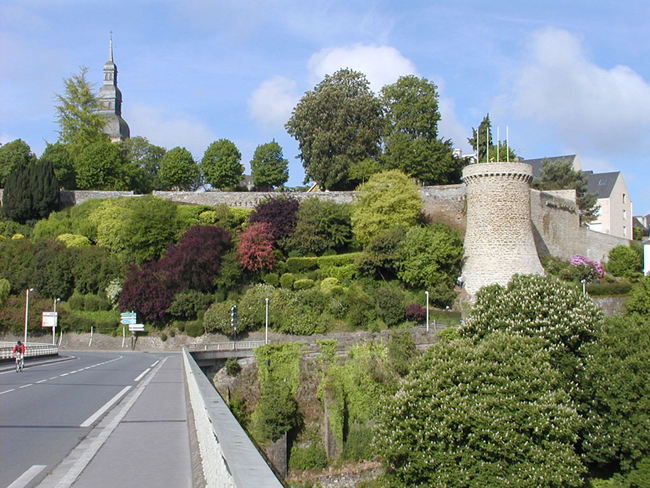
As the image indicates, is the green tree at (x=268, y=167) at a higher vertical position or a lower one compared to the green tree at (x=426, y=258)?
higher

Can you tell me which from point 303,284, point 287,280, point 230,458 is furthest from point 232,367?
point 230,458

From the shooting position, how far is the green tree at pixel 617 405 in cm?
2075

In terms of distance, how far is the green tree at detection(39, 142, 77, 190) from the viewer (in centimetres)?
5725

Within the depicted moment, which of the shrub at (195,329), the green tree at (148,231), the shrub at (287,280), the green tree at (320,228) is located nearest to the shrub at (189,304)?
the shrub at (195,329)

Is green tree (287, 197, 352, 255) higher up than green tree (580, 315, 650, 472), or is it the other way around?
green tree (287, 197, 352, 255)

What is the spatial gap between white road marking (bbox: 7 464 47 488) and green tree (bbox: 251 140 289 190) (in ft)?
206

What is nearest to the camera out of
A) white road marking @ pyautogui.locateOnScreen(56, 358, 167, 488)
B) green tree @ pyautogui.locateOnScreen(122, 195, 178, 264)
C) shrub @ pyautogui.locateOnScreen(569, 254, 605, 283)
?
white road marking @ pyautogui.locateOnScreen(56, 358, 167, 488)

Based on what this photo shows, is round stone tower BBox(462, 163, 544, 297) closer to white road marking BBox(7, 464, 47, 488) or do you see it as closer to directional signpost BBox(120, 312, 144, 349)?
directional signpost BBox(120, 312, 144, 349)

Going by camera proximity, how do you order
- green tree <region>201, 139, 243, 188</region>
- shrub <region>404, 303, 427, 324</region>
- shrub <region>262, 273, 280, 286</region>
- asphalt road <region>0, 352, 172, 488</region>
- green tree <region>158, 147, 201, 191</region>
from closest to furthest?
asphalt road <region>0, 352, 172, 488</region>, shrub <region>404, 303, 427, 324</region>, shrub <region>262, 273, 280, 286</region>, green tree <region>201, 139, 243, 188</region>, green tree <region>158, 147, 201, 191</region>

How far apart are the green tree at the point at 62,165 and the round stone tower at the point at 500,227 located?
1452 inches

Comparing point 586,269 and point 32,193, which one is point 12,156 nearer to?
point 32,193

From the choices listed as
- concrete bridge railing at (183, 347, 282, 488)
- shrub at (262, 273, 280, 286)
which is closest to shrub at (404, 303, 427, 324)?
shrub at (262, 273, 280, 286)

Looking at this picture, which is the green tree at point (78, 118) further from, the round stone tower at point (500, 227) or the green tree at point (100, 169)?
the round stone tower at point (500, 227)

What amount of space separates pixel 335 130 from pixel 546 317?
1329 inches
